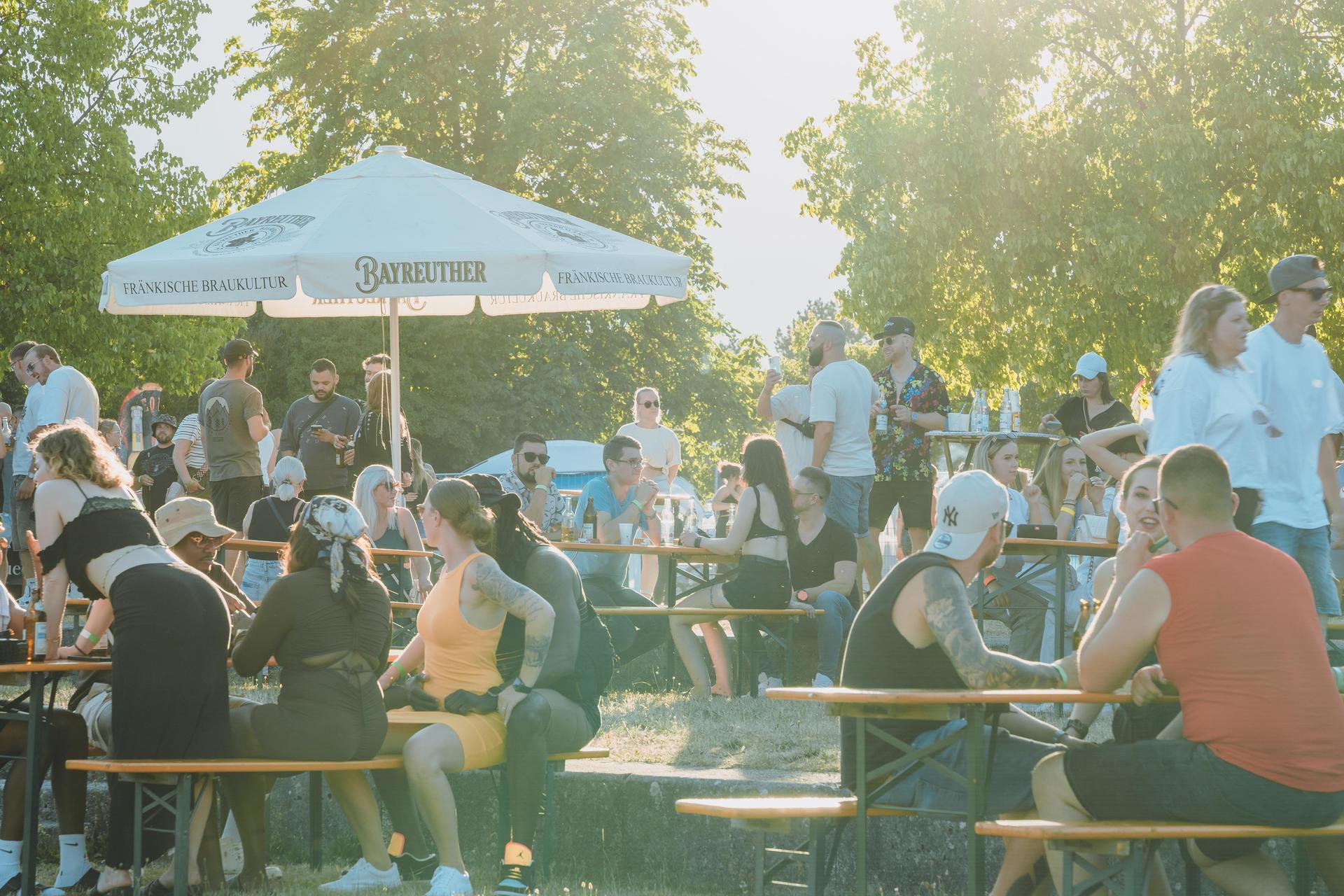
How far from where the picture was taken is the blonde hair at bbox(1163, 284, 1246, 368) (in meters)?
6.01

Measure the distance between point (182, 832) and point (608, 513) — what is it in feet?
17.6

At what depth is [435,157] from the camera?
100 feet

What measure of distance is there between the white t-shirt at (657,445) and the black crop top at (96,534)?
6901 millimetres

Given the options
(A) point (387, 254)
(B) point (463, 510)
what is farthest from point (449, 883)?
(A) point (387, 254)

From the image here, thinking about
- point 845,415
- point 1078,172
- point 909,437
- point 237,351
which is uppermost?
point 1078,172

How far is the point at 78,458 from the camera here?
574cm

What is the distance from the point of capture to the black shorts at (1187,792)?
13.4 feet

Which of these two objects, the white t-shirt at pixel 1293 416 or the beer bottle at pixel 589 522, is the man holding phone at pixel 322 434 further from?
the white t-shirt at pixel 1293 416

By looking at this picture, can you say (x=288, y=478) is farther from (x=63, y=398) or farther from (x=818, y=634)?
(x=818, y=634)

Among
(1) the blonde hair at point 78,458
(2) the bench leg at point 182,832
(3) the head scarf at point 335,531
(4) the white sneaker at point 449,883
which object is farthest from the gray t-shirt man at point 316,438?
(4) the white sneaker at point 449,883

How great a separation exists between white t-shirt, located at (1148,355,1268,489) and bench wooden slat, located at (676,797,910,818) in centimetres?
203

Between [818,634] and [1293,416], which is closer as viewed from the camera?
[1293,416]

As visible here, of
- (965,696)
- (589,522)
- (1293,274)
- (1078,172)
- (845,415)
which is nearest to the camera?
(965,696)

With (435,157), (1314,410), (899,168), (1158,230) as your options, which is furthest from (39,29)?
(1314,410)
